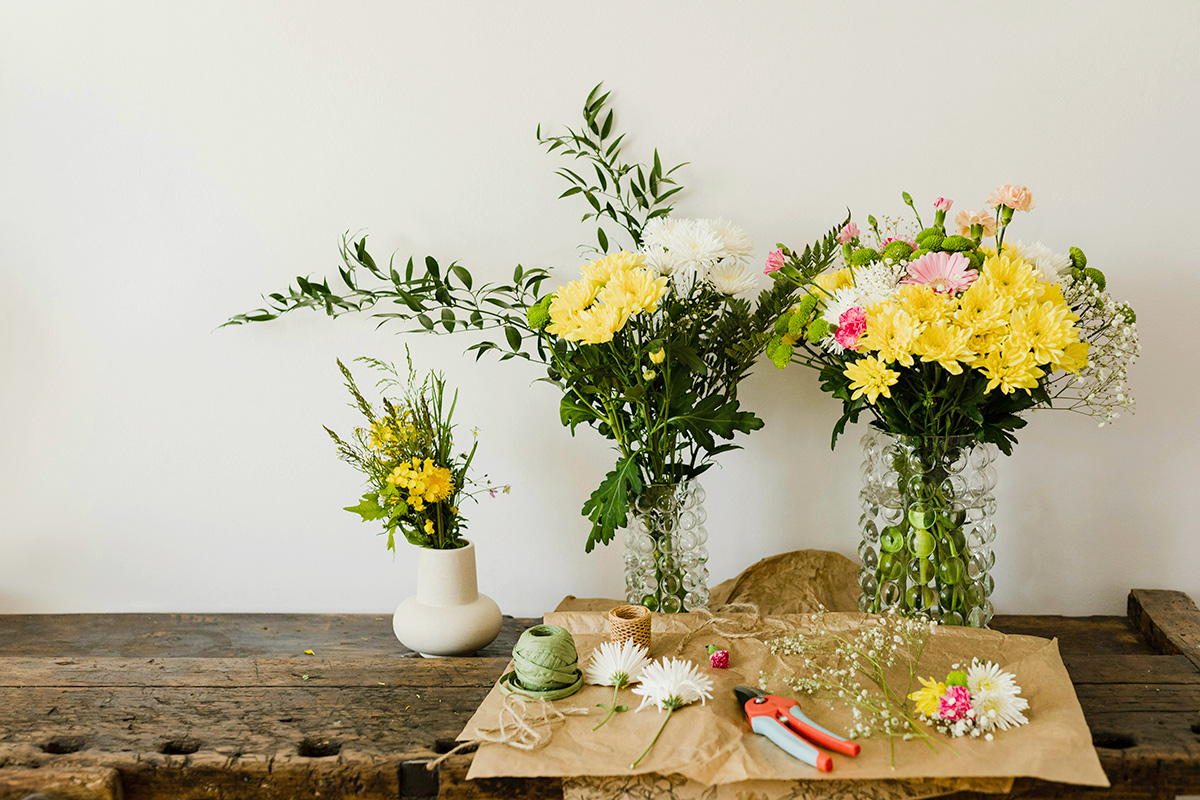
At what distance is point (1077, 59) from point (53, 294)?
1.66m

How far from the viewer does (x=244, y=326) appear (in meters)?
1.33

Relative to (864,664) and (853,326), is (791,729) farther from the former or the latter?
(853,326)

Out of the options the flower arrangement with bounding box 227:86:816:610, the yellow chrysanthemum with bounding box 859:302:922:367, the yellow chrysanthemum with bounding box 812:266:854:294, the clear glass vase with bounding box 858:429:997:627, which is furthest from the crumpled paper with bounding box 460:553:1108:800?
the yellow chrysanthemum with bounding box 812:266:854:294

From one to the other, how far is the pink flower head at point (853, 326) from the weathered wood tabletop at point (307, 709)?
49 cm

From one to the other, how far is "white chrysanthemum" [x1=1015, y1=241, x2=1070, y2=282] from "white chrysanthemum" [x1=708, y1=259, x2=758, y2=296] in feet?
1.11

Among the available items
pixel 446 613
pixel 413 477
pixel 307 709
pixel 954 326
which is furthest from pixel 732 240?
pixel 307 709

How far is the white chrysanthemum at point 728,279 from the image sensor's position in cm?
109


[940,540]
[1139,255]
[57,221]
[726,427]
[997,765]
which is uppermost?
[57,221]

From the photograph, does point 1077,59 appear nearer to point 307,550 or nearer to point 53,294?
point 307,550

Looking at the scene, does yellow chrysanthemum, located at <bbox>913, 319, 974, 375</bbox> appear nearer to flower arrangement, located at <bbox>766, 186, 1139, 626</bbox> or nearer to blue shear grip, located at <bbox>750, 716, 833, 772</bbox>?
flower arrangement, located at <bbox>766, 186, 1139, 626</bbox>

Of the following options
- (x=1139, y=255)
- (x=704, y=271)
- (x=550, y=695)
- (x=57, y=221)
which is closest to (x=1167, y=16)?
(x=1139, y=255)

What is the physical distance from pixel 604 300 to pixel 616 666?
0.43 metres

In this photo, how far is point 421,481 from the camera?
109cm

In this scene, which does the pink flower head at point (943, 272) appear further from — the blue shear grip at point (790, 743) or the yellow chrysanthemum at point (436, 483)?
the yellow chrysanthemum at point (436, 483)
